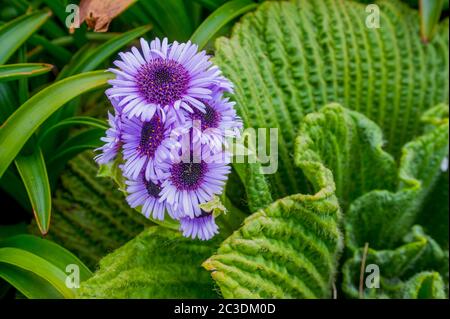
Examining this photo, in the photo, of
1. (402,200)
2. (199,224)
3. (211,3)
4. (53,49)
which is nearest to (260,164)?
(199,224)

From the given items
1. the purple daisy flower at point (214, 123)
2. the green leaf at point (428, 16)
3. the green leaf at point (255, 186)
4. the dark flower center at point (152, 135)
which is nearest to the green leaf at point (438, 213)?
the green leaf at point (428, 16)

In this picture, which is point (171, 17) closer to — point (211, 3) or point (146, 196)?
point (211, 3)

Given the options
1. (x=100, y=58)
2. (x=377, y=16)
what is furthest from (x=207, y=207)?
(x=377, y=16)

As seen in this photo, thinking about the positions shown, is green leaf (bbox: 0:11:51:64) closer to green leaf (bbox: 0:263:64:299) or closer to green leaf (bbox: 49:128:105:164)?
green leaf (bbox: 49:128:105:164)

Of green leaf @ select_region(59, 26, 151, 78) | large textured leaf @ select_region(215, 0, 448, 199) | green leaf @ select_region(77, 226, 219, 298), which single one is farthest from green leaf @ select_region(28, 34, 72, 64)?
green leaf @ select_region(77, 226, 219, 298)
